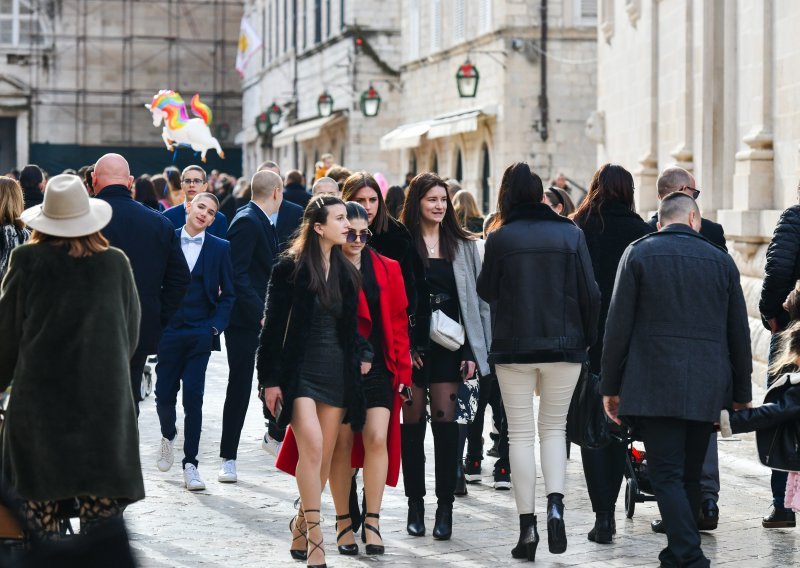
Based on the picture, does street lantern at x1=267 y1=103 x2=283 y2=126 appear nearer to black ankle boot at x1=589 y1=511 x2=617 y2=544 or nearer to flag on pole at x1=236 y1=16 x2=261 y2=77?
flag on pole at x1=236 y1=16 x2=261 y2=77

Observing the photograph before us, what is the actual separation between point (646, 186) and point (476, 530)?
1187 cm

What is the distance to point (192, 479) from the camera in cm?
927

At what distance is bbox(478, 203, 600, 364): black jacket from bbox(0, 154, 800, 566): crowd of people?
1 cm

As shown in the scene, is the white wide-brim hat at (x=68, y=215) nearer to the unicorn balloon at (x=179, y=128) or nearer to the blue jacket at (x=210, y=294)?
the blue jacket at (x=210, y=294)

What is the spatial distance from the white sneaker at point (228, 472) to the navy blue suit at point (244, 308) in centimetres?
4

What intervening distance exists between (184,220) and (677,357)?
4826mm

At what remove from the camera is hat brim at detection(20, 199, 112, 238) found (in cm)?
581

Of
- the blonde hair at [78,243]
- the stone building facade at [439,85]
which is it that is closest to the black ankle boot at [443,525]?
the blonde hair at [78,243]

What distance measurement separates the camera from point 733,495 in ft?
29.5

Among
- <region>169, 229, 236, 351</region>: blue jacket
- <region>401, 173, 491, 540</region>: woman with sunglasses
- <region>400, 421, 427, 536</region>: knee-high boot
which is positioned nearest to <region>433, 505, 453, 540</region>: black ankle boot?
→ <region>401, 173, 491, 540</region>: woman with sunglasses

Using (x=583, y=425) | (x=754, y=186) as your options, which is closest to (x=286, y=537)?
(x=583, y=425)

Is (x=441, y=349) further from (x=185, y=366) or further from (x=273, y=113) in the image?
(x=273, y=113)

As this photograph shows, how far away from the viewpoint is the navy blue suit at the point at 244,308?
964 cm

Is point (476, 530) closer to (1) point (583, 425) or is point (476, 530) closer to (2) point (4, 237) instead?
(1) point (583, 425)
